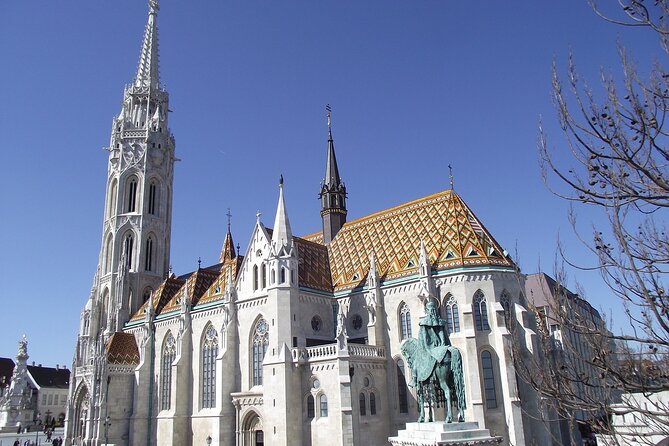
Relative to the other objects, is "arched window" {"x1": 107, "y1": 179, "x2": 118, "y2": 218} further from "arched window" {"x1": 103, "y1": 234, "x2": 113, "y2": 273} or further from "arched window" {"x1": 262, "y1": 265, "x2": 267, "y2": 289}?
"arched window" {"x1": 262, "y1": 265, "x2": 267, "y2": 289}

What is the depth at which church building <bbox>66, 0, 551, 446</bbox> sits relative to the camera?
28.4m

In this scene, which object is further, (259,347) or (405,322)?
(259,347)

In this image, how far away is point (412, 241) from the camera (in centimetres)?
3503

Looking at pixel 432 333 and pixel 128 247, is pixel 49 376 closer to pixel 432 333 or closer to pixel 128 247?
pixel 128 247

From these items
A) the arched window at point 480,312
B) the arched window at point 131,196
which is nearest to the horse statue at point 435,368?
the arched window at point 480,312

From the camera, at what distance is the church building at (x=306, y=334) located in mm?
28406

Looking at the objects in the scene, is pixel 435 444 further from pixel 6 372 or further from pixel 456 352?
pixel 6 372

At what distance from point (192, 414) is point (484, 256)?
892 inches

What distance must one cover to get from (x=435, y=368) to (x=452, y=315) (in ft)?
40.3

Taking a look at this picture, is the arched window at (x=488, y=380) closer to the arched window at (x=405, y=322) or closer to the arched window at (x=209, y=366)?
the arched window at (x=405, y=322)

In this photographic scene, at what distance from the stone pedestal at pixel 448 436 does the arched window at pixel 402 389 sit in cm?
1340

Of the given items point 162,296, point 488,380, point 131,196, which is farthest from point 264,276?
point 131,196

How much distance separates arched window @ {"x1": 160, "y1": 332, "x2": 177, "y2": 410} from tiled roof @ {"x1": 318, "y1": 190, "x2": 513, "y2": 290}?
1432 cm

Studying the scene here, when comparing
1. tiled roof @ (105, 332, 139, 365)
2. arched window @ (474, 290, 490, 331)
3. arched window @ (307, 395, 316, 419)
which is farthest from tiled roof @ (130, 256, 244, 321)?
arched window @ (474, 290, 490, 331)
